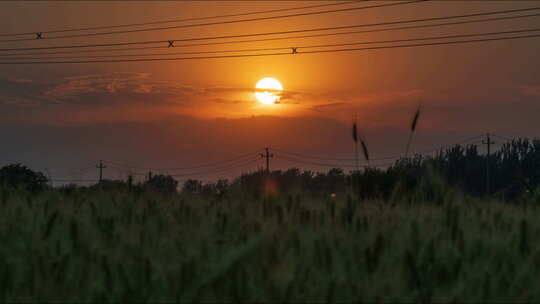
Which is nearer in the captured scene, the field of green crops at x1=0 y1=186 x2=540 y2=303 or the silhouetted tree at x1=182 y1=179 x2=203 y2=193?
the field of green crops at x1=0 y1=186 x2=540 y2=303

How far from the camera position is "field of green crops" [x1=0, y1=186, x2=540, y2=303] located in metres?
3.23

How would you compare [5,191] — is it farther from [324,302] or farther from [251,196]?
[324,302]

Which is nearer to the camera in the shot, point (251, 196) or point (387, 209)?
point (387, 209)

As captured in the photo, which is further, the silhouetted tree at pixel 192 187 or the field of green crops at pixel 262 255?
the silhouetted tree at pixel 192 187

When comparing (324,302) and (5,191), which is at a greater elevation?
(5,191)

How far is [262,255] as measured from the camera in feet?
12.0

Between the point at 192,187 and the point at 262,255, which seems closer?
the point at 262,255

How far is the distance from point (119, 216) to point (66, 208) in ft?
2.22

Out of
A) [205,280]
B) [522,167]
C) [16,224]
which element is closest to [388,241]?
[205,280]

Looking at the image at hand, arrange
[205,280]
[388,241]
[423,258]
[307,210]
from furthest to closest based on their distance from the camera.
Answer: [307,210], [388,241], [423,258], [205,280]

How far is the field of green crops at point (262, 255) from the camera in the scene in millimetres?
3229

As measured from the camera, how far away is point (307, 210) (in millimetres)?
4809

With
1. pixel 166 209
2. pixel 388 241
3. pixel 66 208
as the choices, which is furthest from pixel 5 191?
pixel 388 241

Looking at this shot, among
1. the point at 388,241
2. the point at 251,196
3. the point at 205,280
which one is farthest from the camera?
the point at 251,196
